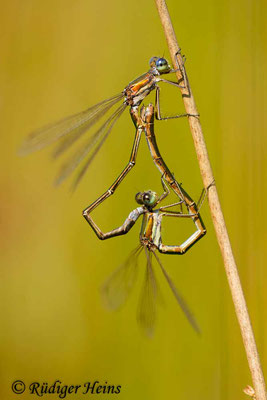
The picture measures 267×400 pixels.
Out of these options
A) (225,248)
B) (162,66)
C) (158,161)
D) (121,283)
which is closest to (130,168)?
(158,161)

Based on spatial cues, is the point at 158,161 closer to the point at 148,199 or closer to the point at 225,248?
the point at 148,199

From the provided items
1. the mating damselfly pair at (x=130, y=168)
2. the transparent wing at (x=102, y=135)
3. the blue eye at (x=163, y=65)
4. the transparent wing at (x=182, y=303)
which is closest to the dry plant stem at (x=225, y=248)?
the blue eye at (x=163, y=65)

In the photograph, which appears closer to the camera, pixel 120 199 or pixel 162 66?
pixel 162 66

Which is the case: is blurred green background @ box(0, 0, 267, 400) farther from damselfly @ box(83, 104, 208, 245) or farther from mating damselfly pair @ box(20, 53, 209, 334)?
damselfly @ box(83, 104, 208, 245)

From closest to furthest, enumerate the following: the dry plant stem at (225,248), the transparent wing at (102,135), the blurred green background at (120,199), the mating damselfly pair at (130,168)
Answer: the dry plant stem at (225,248) < the mating damselfly pair at (130,168) < the transparent wing at (102,135) < the blurred green background at (120,199)

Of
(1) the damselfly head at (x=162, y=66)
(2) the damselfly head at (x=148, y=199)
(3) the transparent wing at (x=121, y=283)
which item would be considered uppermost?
(1) the damselfly head at (x=162, y=66)

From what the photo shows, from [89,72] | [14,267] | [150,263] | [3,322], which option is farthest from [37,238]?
[89,72]

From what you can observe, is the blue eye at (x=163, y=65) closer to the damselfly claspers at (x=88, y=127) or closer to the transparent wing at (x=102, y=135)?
the damselfly claspers at (x=88, y=127)
